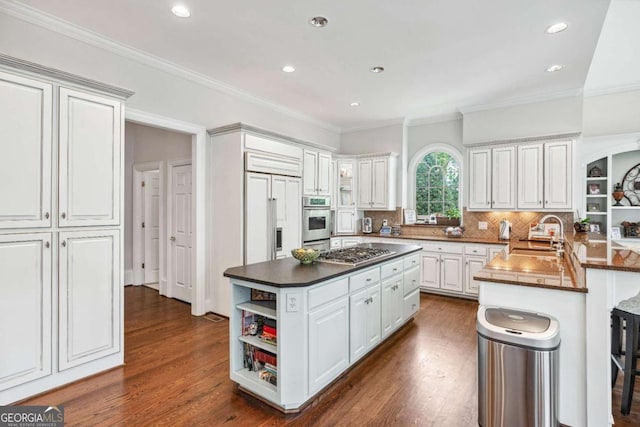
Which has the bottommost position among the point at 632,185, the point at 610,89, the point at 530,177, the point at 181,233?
the point at 181,233

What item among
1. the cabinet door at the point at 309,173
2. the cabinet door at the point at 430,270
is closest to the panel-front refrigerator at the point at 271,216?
the cabinet door at the point at 309,173

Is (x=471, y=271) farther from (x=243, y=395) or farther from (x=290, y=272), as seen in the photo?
(x=243, y=395)

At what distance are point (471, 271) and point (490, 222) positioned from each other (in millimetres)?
988

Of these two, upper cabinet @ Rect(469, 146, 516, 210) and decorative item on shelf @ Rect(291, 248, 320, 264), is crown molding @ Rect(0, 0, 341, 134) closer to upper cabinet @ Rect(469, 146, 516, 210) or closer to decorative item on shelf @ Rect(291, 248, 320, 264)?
decorative item on shelf @ Rect(291, 248, 320, 264)

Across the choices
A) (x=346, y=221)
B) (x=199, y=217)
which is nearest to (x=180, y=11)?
(x=199, y=217)

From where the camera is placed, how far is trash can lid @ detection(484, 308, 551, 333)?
6.31ft

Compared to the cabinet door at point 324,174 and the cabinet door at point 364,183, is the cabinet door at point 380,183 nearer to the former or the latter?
the cabinet door at point 364,183

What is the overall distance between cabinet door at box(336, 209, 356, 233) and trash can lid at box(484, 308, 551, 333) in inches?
161

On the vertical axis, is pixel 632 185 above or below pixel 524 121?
below

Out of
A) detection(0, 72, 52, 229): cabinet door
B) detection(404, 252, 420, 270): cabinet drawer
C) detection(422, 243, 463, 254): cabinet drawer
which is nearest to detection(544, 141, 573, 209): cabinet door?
detection(422, 243, 463, 254): cabinet drawer

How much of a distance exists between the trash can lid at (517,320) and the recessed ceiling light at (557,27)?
102 inches

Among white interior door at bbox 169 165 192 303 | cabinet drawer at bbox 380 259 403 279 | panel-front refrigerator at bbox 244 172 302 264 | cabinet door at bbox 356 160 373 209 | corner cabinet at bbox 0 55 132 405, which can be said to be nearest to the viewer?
corner cabinet at bbox 0 55 132 405

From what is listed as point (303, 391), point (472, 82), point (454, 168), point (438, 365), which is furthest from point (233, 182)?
point (454, 168)

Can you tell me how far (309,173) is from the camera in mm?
5098
